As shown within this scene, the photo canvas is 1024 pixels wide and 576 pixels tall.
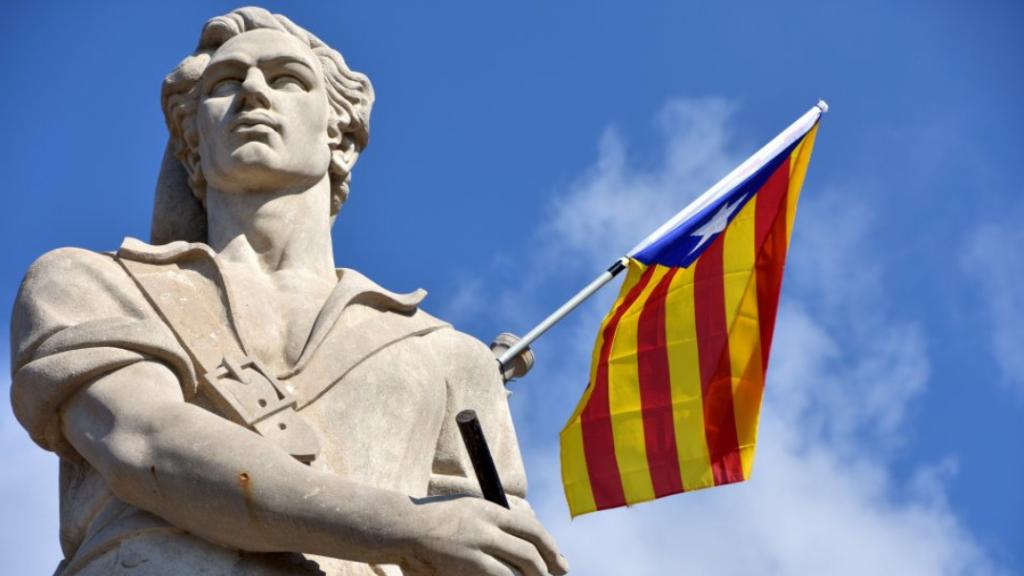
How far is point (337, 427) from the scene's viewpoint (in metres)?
7.77

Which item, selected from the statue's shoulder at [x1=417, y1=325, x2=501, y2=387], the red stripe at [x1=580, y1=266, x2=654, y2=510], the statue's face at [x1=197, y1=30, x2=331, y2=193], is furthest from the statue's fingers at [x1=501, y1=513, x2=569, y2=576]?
the red stripe at [x1=580, y1=266, x2=654, y2=510]

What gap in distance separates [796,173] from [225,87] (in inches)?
265

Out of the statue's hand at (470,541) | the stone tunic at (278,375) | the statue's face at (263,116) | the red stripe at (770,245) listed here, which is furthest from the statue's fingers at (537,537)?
the red stripe at (770,245)

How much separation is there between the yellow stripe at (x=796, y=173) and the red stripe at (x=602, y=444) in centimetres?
172

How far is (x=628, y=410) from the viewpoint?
42.6ft

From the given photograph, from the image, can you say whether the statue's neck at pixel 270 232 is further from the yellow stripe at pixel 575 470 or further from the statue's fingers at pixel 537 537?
the yellow stripe at pixel 575 470

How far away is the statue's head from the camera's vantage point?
8.66 meters

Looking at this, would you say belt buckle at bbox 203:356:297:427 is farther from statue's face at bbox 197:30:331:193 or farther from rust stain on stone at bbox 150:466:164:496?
statue's face at bbox 197:30:331:193

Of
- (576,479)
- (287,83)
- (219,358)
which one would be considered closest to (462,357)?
(219,358)

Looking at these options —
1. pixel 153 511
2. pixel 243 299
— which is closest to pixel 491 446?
pixel 243 299

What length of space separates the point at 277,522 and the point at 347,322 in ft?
4.48

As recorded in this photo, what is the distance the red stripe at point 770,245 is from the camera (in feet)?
43.9

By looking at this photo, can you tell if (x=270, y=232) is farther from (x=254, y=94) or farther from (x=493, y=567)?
(x=493, y=567)

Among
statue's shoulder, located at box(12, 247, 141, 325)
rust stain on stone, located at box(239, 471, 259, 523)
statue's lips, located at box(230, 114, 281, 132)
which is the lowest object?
rust stain on stone, located at box(239, 471, 259, 523)
